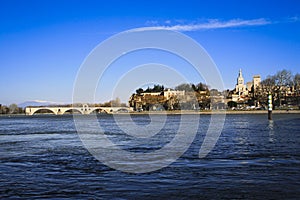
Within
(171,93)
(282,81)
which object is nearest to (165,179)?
(282,81)

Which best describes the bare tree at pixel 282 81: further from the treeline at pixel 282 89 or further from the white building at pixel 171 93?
the white building at pixel 171 93

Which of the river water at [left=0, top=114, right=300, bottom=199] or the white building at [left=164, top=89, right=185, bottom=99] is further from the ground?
the white building at [left=164, top=89, right=185, bottom=99]

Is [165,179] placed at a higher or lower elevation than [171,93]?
lower

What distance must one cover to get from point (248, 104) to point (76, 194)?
6151 inches

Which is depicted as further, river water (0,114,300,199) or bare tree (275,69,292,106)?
bare tree (275,69,292,106)

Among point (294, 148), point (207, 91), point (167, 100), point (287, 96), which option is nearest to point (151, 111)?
point (167, 100)

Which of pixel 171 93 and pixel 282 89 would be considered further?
pixel 171 93

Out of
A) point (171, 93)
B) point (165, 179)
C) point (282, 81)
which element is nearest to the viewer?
point (165, 179)

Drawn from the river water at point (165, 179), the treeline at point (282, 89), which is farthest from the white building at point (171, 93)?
the river water at point (165, 179)

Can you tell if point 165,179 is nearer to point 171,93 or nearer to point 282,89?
point 282,89

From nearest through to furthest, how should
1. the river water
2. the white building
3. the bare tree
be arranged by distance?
the river water, the bare tree, the white building

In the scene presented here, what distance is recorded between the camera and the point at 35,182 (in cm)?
1128

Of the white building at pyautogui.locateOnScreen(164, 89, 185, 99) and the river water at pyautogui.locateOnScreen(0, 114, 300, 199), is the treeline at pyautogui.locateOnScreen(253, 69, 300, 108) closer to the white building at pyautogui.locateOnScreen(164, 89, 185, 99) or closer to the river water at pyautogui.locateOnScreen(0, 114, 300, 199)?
the white building at pyautogui.locateOnScreen(164, 89, 185, 99)

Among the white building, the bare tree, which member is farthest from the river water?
the white building
